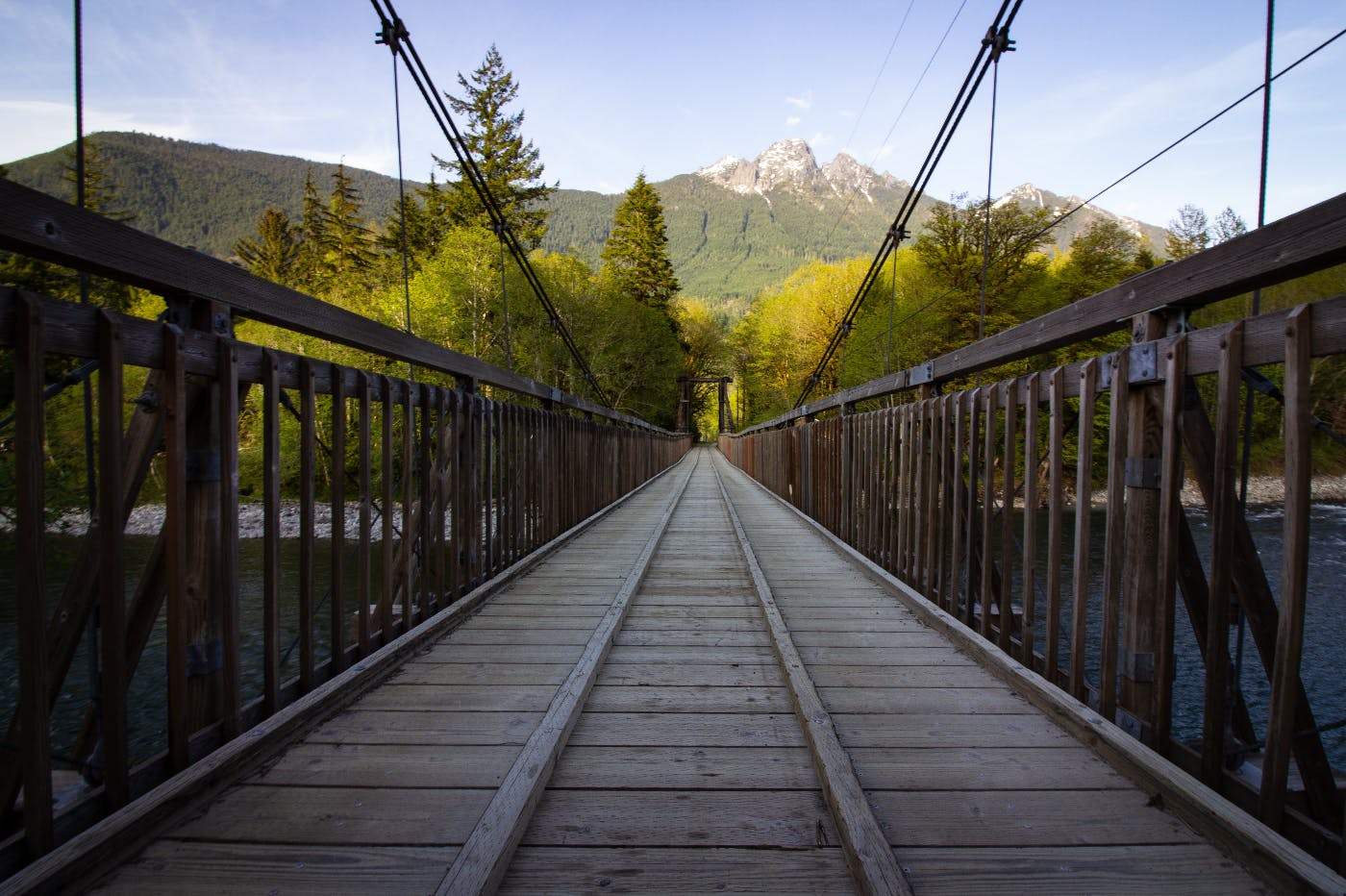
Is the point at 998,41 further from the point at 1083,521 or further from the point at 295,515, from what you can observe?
the point at 295,515

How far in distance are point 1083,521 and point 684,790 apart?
4.04 ft

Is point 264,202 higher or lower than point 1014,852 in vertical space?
higher

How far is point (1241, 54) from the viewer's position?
370 centimetres

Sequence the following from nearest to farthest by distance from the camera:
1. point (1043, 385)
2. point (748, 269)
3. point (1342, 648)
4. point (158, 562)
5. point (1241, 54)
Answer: point (158, 562)
point (1043, 385)
point (1241, 54)
point (1342, 648)
point (748, 269)

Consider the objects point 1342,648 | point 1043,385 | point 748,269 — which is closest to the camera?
point 1043,385

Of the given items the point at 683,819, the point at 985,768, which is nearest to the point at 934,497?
the point at 985,768

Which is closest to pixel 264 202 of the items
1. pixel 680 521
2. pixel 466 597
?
pixel 680 521

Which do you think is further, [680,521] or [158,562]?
[680,521]

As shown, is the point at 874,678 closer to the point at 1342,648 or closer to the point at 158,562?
the point at 158,562

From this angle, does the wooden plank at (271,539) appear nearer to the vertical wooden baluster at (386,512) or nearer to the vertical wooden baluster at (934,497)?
the vertical wooden baluster at (386,512)

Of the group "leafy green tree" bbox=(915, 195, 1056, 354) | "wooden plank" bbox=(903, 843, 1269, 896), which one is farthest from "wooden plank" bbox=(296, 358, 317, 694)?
"leafy green tree" bbox=(915, 195, 1056, 354)

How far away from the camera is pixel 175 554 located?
4.65 feet

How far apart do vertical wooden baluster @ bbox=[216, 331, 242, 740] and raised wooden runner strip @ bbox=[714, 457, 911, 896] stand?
1301 mm

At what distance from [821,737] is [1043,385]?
127 centimetres
